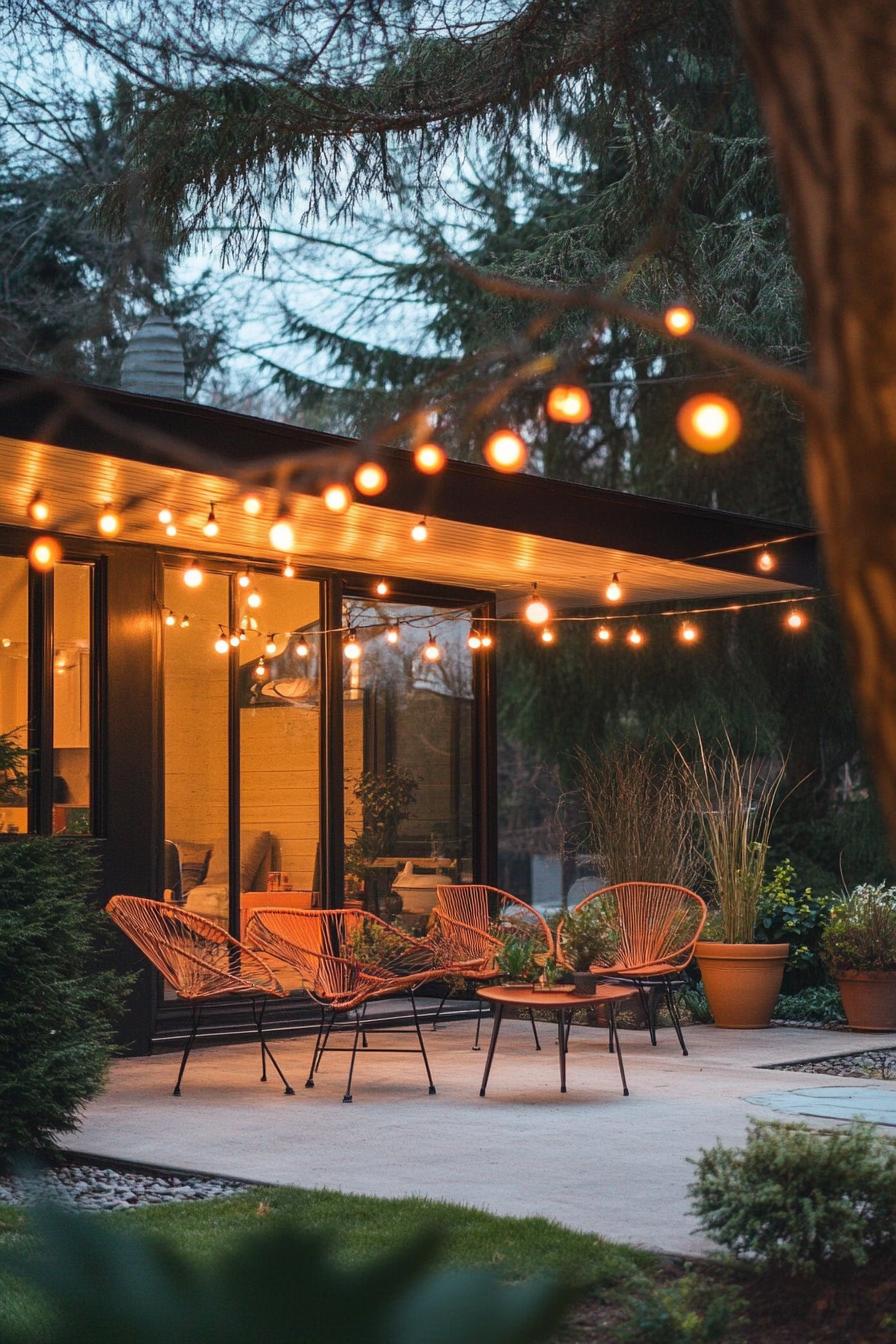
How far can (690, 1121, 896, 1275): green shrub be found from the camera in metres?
3.53

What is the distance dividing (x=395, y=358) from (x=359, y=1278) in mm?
14316

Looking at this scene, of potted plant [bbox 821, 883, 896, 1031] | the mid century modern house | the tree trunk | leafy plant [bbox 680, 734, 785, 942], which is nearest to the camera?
the tree trunk

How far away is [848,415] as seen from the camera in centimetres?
146

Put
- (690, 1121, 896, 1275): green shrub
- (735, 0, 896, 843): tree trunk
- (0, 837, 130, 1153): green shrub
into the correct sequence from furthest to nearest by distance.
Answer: (0, 837, 130, 1153): green shrub
(690, 1121, 896, 1275): green shrub
(735, 0, 896, 843): tree trunk

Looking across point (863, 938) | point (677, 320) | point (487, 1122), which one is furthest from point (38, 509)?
point (863, 938)

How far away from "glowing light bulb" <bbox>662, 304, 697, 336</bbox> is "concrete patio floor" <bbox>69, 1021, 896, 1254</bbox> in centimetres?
221

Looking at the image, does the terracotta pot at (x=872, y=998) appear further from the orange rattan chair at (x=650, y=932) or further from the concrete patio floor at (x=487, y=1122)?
the orange rattan chair at (x=650, y=932)

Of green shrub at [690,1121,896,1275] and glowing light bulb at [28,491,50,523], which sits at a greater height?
glowing light bulb at [28,491,50,523]

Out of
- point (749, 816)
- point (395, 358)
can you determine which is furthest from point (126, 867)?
point (395, 358)

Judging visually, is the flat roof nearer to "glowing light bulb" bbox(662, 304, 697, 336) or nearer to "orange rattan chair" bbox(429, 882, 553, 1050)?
"glowing light bulb" bbox(662, 304, 697, 336)

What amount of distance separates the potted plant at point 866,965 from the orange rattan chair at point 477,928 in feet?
5.48

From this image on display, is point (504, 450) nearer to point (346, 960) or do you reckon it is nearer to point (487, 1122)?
point (487, 1122)

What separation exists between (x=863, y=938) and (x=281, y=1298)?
330 inches

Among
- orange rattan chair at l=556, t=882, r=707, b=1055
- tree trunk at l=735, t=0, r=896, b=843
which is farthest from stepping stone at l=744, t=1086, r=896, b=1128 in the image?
tree trunk at l=735, t=0, r=896, b=843
